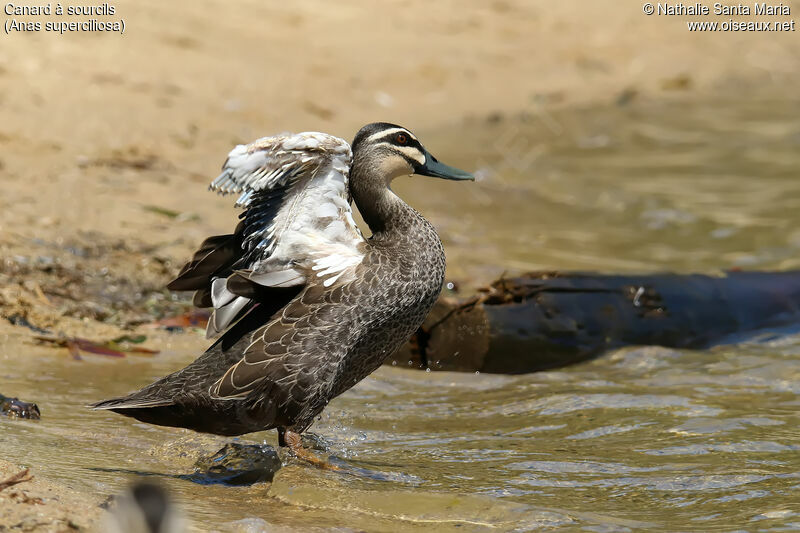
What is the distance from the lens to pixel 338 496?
4098 mm

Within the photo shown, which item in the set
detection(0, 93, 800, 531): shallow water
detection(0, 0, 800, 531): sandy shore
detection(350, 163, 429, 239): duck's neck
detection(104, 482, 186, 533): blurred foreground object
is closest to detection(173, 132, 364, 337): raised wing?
detection(350, 163, 429, 239): duck's neck

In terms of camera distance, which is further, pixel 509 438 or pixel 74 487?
pixel 509 438

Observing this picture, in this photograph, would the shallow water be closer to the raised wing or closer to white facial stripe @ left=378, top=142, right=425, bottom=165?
the raised wing

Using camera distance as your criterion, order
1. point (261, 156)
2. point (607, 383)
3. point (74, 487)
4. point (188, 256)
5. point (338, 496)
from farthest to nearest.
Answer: point (188, 256), point (607, 383), point (261, 156), point (338, 496), point (74, 487)

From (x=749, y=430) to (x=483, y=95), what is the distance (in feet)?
27.2

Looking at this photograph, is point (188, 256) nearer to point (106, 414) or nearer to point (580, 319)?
point (106, 414)

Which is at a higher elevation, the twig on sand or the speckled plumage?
the speckled plumage

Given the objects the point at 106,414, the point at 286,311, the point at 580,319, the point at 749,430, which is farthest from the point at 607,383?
the point at 106,414

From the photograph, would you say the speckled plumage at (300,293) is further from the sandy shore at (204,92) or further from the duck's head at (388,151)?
the sandy shore at (204,92)

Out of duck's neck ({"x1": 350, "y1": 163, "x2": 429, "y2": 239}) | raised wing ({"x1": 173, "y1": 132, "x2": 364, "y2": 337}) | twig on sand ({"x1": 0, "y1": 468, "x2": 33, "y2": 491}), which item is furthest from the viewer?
duck's neck ({"x1": 350, "y1": 163, "x2": 429, "y2": 239})

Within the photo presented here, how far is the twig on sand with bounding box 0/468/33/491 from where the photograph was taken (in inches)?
135

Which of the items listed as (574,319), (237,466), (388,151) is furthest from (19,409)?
(574,319)

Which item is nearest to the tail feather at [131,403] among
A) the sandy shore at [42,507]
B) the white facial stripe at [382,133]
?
the sandy shore at [42,507]

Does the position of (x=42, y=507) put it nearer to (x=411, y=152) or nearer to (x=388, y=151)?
(x=388, y=151)
